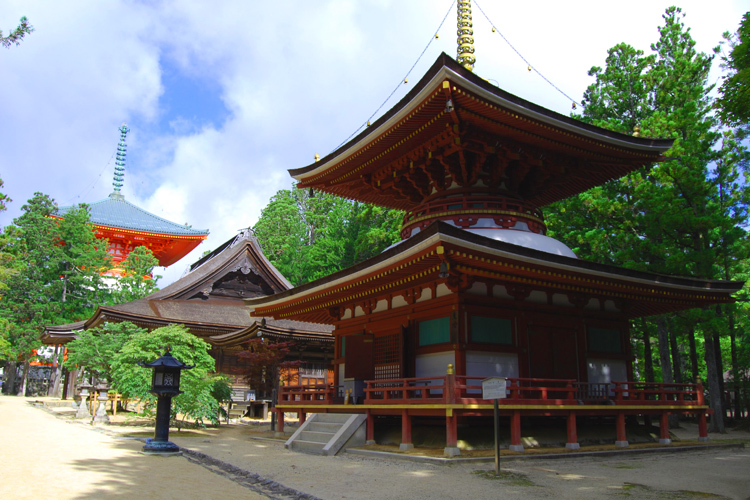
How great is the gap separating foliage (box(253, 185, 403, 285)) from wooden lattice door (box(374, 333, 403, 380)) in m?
17.9

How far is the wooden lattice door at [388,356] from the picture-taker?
1451 centimetres

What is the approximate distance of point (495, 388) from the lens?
9.44 m

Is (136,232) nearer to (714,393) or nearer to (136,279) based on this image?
(136,279)

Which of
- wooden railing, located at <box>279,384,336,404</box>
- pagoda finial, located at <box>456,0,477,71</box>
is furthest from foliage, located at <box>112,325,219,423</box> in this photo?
pagoda finial, located at <box>456,0,477,71</box>

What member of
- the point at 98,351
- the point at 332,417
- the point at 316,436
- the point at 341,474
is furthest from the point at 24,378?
the point at 341,474

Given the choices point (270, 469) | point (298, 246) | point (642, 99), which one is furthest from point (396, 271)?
point (298, 246)

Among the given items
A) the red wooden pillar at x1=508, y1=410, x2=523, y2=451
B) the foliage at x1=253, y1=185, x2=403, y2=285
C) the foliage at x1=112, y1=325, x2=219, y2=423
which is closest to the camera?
the red wooden pillar at x1=508, y1=410, x2=523, y2=451

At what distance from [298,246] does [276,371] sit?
93.9ft

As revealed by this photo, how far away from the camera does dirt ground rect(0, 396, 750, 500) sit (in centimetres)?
805

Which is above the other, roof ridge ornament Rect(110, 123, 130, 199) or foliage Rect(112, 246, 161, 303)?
roof ridge ornament Rect(110, 123, 130, 199)

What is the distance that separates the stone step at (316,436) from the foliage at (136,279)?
25.2 metres

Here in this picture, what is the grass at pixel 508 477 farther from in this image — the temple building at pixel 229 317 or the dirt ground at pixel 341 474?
the temple building at pixel 229 317

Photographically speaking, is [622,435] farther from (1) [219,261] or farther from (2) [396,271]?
(1) [219,261]

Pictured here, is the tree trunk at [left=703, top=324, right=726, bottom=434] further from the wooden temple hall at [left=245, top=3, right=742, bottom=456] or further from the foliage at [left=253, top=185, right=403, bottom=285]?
the foliage at [left=253, top=185, right=403, bottom=285]
